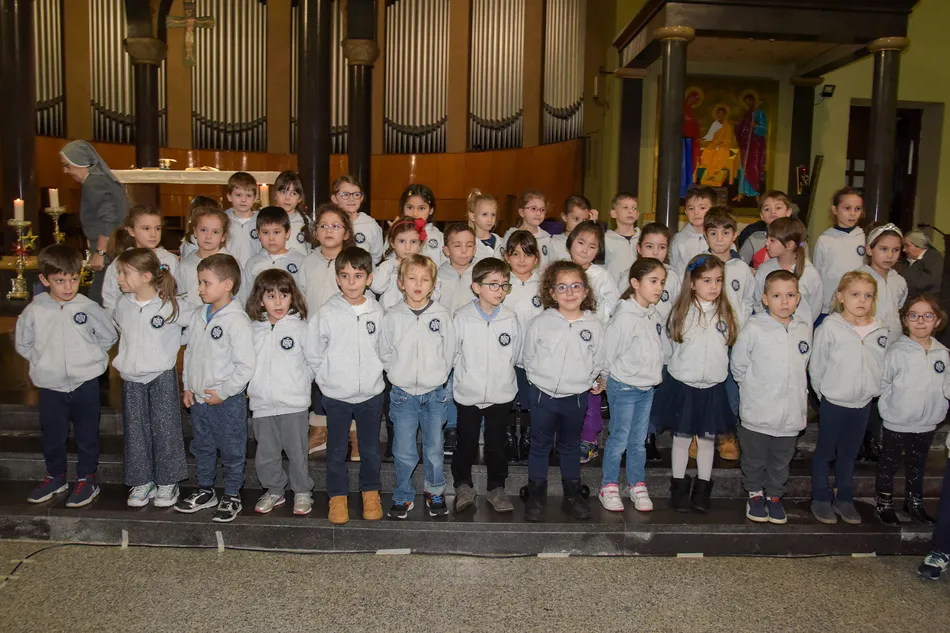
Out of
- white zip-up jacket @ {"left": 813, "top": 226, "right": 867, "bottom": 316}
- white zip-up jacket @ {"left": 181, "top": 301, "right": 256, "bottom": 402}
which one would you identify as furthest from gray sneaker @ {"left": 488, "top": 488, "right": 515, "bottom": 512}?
white zip-up jacket @ {"left": 813, "top": 226, "right": 867, "bottom": 316}

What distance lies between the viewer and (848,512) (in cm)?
395

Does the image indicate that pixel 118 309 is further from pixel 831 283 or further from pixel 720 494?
pixel 831 283

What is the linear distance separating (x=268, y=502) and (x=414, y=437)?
2.53 feet

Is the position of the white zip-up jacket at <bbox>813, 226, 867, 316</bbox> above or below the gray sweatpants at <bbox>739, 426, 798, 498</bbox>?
above

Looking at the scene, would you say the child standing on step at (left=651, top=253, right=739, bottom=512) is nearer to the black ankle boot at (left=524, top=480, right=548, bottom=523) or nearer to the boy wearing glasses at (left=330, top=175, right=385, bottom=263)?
the black ankle boot at (left=524, top=480, right=548, bottom=523)

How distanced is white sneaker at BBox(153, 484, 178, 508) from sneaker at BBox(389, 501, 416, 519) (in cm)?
107

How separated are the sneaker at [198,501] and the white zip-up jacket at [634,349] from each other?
2.06 metres

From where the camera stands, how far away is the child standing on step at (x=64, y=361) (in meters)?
3.90

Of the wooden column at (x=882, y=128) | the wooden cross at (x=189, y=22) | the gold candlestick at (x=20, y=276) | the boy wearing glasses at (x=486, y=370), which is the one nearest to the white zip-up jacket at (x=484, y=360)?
the boy wearing glasses at (x=486, y=370)

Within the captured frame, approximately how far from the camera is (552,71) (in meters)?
10.1

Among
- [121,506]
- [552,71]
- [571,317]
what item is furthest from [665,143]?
[121,506]

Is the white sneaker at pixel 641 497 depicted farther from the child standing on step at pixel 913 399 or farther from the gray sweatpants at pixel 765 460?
the child standing on step at pixel 913 399

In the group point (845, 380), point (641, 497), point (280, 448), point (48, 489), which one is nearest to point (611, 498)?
point (641, 497)

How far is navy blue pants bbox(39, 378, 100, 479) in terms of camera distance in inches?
156
